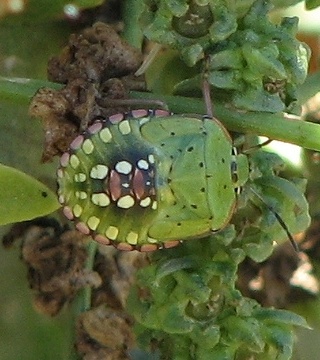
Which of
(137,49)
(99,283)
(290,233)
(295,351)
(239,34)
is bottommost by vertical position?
(295,351)

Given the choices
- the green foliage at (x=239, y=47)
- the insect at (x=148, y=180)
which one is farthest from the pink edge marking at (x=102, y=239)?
the green foliage at (x=239, y=47)

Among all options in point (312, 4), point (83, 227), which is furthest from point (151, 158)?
point (312, 4)

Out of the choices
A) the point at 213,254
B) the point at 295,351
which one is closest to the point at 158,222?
the point at 213,254

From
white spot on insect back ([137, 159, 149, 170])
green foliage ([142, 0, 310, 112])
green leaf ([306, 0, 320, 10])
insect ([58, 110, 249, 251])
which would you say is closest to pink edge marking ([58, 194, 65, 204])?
insect ([58, 110, 249, 251])

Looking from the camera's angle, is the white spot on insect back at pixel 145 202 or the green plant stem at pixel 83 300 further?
the green plant stem at pixel 83 300

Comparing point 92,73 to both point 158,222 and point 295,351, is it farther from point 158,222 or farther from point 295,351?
point 295,351

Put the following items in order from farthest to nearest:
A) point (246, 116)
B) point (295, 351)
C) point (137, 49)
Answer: point (295, 351)
point (137, 49)
point (246, 116)

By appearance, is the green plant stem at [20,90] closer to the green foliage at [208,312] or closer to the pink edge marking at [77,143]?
the pink edge marking at [77,143]

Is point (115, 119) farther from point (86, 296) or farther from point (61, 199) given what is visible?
point (86, 296)
